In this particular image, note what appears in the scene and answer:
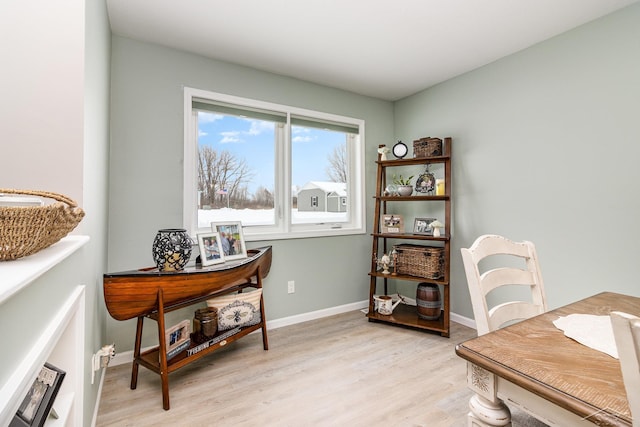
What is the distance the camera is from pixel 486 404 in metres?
0.87

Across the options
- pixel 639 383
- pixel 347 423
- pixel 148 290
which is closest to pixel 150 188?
pixel 148 290

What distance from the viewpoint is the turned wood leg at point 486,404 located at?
85cm

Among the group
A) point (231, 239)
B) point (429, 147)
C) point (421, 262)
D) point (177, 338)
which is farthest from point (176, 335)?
point (429, 147)

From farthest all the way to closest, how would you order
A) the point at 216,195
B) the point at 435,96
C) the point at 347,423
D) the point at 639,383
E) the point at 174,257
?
the point at 435,96
the point at 216,195
the point at 174,257
the point at 347,423
the point at 639,383

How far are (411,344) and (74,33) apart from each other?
283cm

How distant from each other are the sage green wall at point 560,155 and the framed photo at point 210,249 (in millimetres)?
2251

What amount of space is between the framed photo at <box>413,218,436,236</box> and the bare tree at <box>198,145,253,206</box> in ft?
5.74

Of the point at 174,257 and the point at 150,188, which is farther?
the point at 150,188

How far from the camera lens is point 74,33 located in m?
1.19

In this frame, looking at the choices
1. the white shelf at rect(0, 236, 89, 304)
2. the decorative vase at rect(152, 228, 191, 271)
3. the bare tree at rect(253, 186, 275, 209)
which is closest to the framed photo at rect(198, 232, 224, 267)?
the decorative vase at rect(152, 228, 191, 271)

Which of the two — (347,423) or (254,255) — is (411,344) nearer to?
(347,423)

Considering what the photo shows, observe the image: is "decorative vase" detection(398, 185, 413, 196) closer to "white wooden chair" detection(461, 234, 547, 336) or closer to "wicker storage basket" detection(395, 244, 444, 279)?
"wicker storage basket" detection(395, 244, 444, 279)

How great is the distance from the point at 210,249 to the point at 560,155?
2683mm

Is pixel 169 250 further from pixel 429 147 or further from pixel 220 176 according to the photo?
pixel 429 147
